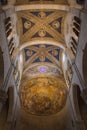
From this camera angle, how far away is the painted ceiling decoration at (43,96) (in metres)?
18.0

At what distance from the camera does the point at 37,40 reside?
619 inches

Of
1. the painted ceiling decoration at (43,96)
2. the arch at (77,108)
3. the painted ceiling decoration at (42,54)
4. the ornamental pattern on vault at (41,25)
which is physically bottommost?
the painted ceiling decoration at (43,96)

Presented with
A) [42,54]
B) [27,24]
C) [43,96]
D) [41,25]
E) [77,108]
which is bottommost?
[43,96]

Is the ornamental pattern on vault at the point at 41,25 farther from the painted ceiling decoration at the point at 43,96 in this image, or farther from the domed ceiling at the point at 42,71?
the painted ceiling decoration at the point at 43,96

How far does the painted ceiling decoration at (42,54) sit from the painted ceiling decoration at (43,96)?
2093mm

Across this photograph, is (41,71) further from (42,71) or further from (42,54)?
(42,54)

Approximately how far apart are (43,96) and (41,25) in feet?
26.0

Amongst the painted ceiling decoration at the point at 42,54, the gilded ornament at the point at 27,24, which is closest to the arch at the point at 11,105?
the painted ceiling decoration at the point at 42,54

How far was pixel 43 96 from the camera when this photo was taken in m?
18.7

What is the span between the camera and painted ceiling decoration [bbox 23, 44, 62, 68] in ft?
56.2

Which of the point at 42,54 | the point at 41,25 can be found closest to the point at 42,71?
the point at 42,54

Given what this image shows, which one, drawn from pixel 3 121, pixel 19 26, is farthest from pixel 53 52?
pixel 3 121

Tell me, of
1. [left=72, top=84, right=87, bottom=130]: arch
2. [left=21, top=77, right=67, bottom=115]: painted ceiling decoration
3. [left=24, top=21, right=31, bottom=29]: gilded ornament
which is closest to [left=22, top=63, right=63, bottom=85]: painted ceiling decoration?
[left=21, top=77, right=67, bottom=115]: painted ceiling decoration

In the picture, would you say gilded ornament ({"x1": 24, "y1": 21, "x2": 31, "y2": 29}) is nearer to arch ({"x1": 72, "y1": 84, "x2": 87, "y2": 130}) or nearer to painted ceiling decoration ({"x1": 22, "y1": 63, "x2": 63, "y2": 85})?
painted ceiling decoration ({"x1": 22, "y1": 63, "x2": 63, "y2": 85})
